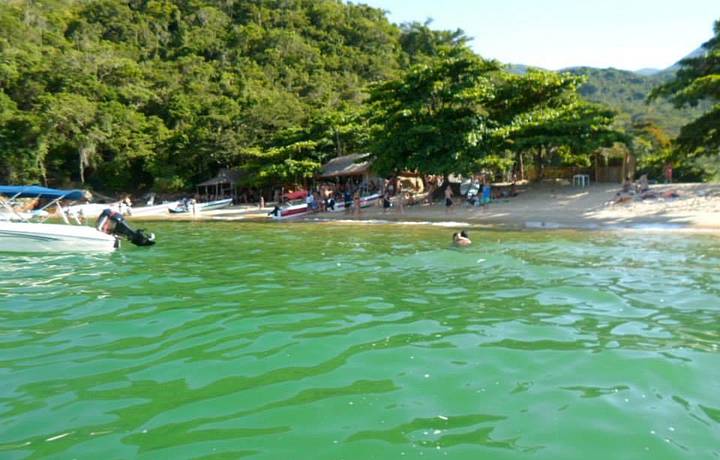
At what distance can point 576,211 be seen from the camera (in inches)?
878

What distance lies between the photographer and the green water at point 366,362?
401cm

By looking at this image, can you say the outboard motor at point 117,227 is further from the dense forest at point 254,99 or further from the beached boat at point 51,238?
the dense forest at point 254,99

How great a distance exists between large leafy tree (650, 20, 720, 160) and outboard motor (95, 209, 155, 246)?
19.3 metres

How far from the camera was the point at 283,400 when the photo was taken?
4.74 meters

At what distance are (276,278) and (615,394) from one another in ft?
24.2

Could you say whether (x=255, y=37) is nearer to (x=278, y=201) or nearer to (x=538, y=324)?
(x=278, y=201)

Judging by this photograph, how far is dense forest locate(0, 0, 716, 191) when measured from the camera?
86.0 ft

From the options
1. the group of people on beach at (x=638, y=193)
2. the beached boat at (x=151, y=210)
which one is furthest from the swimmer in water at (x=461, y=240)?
the beached boat at (x=151, y=210)

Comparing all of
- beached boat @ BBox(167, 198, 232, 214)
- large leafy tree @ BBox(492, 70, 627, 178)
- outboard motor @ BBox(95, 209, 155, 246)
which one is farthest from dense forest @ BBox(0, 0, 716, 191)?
outboard motor @ BBox(95, 209, 155, 246)

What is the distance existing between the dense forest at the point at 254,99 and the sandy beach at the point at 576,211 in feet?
7.36

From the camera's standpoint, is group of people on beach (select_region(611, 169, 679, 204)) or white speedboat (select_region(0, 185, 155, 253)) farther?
group of people on beach (select_region(611, 169, 679, 204))

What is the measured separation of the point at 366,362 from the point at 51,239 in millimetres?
12594

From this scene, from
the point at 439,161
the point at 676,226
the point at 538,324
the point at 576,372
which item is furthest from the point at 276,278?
the point at 439,161

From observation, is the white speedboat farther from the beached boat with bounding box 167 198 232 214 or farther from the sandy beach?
the beached boat with bounding box 167 198 232 214
